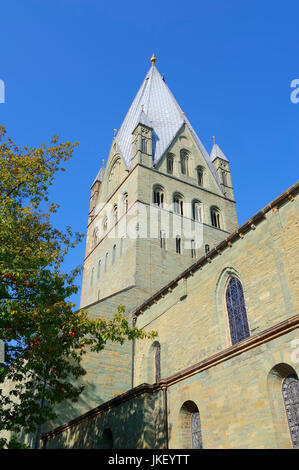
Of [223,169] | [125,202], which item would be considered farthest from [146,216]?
[223,169]

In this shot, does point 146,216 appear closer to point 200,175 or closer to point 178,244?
point 178,244

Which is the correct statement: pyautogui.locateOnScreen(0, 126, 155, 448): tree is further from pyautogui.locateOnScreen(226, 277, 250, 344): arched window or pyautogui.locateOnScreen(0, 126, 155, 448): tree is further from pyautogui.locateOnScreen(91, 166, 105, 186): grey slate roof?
pyautogui.locateOnScreen(91, 166, 105, 186): grey slate roof

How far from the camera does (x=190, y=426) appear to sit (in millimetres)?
12258

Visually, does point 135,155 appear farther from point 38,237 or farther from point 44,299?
point 44,299

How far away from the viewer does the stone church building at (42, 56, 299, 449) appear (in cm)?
1011

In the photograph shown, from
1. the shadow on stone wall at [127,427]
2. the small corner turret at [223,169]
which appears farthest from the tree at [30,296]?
the small corner turret at [223,169]

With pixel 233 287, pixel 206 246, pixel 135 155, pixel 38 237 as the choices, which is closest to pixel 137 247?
pixel 206 246

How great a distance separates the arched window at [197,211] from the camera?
32281mm

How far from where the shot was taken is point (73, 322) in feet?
35.8

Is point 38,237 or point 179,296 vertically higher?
point 179,296

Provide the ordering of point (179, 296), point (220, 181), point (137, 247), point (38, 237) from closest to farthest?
point (38, 237) → point (179, 296) → point (137, 247) → point (220, 181)

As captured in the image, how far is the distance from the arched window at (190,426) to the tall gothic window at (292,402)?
3309 millimetres

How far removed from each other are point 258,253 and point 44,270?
25.0 ft

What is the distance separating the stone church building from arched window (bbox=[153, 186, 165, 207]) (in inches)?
4.6
